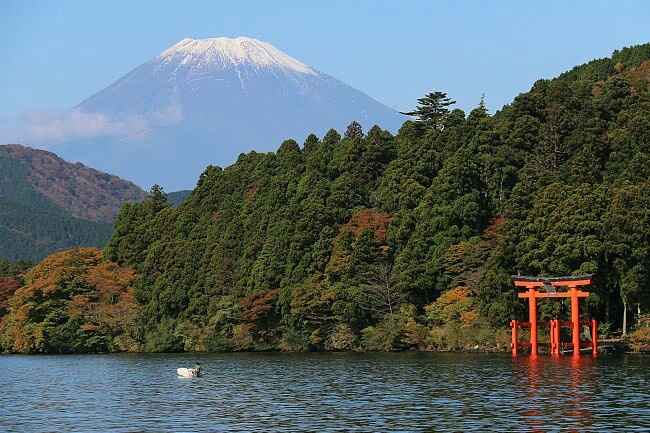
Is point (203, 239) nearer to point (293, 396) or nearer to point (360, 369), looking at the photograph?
point (360, 369)

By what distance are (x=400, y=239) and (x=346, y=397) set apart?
4302 cm

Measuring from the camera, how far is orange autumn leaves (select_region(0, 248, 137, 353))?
99.9m

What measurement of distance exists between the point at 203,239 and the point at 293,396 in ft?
199

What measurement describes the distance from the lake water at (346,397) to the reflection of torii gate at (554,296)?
2494 mm

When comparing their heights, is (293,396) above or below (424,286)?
below

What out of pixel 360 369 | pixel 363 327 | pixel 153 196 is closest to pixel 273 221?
pixel 363 327

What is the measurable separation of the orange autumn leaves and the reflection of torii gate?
134 ft

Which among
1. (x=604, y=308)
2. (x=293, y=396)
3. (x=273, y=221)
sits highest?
(x=273, y=221)

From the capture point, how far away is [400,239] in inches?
3425

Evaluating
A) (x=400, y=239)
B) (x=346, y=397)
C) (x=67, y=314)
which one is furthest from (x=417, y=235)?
(x=346, y=397)

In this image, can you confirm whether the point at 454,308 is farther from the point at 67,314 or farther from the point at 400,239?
the point at 67,314

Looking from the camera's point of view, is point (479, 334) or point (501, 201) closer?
point (479, 334)

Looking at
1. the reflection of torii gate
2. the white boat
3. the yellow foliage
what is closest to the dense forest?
the yellow foliage

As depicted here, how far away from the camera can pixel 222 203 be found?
366 ft
